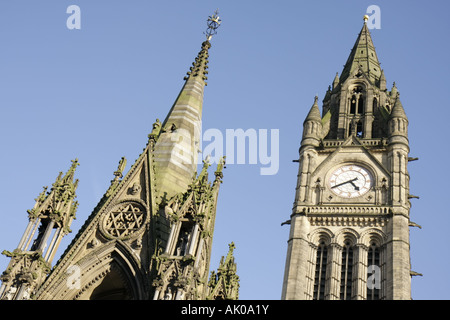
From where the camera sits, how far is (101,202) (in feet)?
101

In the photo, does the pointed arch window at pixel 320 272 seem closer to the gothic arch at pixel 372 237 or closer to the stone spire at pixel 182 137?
the gothic arch at pixel 372 237

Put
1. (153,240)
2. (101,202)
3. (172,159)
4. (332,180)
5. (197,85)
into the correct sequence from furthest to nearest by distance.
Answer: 1. (332,180)
2. (197,85)
3. (172,159)
4. (101,202)
5. (153,240)

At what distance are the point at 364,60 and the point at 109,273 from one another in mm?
40137

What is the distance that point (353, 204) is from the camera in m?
48.9

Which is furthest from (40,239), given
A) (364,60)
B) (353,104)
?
(364,60)

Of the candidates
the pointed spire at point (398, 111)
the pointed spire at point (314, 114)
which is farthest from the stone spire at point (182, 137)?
the pointed spire at point (398, 111)

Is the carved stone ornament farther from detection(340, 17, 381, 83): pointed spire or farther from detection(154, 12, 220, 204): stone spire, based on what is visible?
detection(340, 17, 381, 83): pointed spire

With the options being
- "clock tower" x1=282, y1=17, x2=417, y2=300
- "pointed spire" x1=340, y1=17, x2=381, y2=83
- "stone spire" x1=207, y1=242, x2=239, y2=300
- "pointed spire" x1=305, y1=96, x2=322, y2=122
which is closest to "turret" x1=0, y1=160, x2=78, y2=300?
"stone spire" x1=207, y1=242, x2=239, y2=300

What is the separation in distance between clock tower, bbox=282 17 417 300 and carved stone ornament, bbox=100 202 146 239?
17.4 metres

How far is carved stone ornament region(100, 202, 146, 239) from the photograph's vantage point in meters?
28.7

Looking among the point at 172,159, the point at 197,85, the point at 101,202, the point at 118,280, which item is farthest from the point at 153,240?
the point at 197,85
